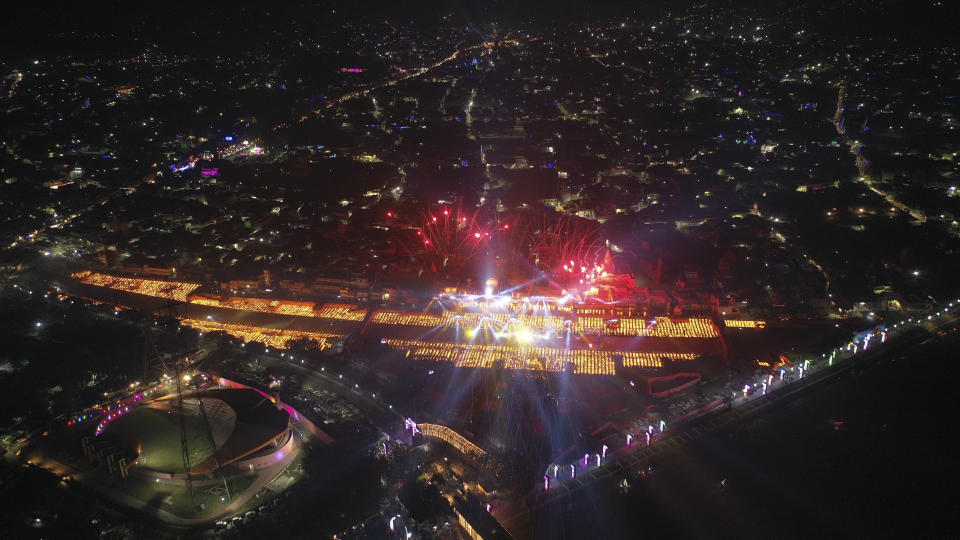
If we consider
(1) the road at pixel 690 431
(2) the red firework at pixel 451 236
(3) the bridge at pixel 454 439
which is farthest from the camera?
(2) the red firework at pixel 451 236

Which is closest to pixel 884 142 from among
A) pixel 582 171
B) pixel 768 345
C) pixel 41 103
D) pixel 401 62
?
pixel 582 171

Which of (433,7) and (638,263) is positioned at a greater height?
(433,7)

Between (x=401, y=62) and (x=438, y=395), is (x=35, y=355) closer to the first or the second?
(x=438, y=395)

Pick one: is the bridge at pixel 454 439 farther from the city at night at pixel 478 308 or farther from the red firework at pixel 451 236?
the red firework at pixel 451 236

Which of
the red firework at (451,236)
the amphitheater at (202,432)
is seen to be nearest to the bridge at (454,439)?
the amphitheater at (202,432)

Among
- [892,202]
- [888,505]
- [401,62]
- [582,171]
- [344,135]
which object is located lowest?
[888,505]

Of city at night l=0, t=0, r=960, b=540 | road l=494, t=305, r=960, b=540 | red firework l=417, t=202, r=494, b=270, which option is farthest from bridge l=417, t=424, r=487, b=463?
red firework l=417, t=202, r=494, b=270

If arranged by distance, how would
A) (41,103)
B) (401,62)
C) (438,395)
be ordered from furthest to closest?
(401,62), (41,103), (438,395)

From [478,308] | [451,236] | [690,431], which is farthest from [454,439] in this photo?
[451,236]

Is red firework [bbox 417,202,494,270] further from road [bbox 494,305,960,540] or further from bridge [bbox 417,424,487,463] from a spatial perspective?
road [bbox 494,305,960,540]
